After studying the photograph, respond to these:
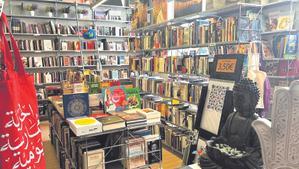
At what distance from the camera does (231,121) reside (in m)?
1.12

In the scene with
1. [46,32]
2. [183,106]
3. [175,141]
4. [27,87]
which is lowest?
[175,141]

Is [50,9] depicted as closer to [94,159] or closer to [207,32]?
[207,32]

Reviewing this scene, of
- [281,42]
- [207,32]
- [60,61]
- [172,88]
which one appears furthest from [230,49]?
[60,61]

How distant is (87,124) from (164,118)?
250 centimetres

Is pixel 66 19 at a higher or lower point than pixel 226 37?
higher

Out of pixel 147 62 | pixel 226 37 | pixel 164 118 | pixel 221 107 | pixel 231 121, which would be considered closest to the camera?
pixel 231 121

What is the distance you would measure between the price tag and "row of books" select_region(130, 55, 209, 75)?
1782 millimetres

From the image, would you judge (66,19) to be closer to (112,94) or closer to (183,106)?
(183,106)

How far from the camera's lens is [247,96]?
105cm

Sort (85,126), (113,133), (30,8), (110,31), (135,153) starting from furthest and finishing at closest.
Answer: (110,31), (30,8), (113,133), (135,153), (85,126)

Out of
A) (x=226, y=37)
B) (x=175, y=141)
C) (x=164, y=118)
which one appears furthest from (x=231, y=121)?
(x=164, y=118)

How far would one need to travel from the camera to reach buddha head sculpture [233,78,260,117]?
1050 millimetres

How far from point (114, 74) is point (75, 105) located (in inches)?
182

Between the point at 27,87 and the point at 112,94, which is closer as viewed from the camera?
the point at 27,87
